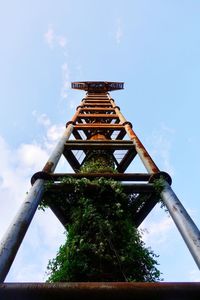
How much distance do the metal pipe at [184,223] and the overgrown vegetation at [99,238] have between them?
64cm

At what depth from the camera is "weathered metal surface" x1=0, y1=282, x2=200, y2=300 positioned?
5.47 ft

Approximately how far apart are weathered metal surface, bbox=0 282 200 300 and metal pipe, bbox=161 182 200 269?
1.88 feet

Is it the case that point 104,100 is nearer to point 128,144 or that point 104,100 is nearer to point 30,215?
point 128,144

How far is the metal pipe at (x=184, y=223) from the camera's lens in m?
2.38

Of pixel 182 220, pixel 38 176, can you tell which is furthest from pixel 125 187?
pixel 182 220

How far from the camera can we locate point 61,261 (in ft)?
11.0

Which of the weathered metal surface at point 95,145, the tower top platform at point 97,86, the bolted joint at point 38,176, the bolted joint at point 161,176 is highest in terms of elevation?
the tower top platform at point 97,86

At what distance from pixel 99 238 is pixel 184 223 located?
1.06 m

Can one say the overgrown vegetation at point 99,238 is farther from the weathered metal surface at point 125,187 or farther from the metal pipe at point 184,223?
the metal pipe at point 184,223

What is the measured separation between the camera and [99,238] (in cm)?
344

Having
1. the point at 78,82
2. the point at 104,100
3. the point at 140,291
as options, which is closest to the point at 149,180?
the point at 140,291

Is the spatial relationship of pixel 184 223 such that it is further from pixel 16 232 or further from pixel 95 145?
pixel 95 145

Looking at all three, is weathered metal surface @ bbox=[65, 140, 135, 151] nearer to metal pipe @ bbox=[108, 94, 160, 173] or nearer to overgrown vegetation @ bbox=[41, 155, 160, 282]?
metal pipe @ bbox=[108, 94, 160, 173]

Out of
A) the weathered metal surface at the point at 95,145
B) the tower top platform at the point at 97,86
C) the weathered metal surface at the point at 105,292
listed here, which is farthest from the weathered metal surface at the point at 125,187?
the tower top platform at the point at 97,86
